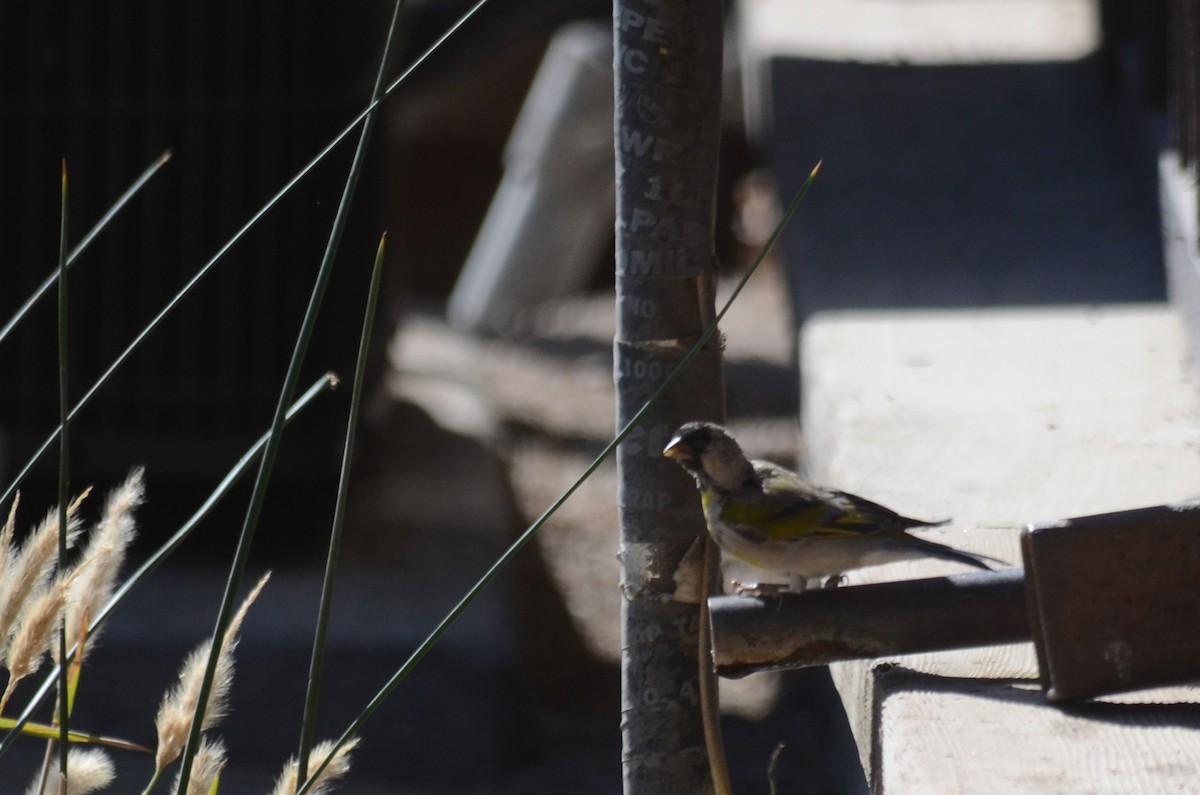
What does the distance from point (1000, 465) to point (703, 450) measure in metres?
1.63

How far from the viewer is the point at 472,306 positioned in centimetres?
1052

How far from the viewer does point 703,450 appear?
2.01 meters

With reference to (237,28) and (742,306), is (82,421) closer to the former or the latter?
(237,28)

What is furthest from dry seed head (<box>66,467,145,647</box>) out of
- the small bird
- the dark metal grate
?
the dark metal grate

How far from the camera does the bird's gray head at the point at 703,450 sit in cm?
199

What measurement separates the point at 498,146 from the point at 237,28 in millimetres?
7586

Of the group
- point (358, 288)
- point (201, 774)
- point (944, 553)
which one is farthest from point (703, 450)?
point (358, 288)

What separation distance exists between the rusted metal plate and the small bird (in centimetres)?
33

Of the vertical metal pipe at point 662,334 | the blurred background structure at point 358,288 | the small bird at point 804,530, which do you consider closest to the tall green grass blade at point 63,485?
the vertical metal pipe at point 662,334

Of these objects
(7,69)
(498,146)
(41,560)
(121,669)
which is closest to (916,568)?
(41,560)

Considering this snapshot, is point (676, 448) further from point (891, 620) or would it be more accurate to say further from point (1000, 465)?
point (1000, 465)

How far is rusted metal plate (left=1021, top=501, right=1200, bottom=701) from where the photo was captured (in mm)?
2025

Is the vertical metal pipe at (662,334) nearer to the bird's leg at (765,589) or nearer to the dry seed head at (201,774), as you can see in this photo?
the bird's leg at (765,589)

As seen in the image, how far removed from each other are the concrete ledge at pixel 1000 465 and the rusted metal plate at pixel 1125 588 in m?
0.10
